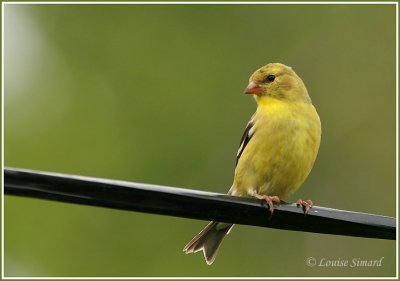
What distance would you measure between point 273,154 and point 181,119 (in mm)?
4111

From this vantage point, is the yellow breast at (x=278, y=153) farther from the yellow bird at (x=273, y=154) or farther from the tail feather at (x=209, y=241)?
the tail feather at (x=209, y=241)

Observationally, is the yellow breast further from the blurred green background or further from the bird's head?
the blurred green background

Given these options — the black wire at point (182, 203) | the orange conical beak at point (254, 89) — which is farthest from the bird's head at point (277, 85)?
the black wire at point (182, 203)

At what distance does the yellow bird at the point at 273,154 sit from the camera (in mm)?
6070

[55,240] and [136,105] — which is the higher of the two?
[136,105]

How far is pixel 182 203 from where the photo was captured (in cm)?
409

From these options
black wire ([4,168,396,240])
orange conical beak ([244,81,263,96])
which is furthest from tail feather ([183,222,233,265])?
black wire ([4,168,396,240])

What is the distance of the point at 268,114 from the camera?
6.31 meters

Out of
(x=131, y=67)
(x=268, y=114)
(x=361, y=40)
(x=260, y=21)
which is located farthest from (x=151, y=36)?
(x=268, y=114)

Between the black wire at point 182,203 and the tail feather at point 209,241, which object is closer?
the black wire at point 182,203

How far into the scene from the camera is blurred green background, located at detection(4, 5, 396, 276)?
891 cm

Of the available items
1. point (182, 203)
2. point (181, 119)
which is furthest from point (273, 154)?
point (181, 119)

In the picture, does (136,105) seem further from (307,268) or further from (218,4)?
(307,268)

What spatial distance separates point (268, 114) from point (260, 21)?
4.78m
